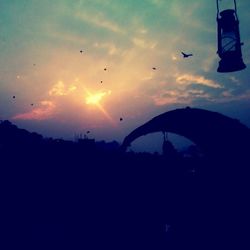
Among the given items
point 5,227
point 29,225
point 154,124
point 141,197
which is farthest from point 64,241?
point 154,124

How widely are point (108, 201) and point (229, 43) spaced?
4.17m

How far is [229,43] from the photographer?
541 centimetres

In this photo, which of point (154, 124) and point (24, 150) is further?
point (154, 124)

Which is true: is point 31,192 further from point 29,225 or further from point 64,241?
point 64,241

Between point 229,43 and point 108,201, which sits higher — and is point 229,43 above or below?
above

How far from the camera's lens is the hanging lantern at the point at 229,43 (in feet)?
17.4

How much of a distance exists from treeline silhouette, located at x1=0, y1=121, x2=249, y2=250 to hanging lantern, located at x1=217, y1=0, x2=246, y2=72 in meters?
2.13

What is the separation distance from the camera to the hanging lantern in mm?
5305

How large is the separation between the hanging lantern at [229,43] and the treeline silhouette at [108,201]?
213 centimetres

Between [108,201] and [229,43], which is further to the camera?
[108,201]

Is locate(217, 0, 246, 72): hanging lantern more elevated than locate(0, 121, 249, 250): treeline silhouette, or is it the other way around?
locate(217, 0, 246, 72): hanging lantern

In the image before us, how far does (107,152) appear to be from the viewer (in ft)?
22.7

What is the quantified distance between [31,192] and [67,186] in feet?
2.40

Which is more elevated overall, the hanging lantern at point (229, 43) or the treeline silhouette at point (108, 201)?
the hanging lantern at point (229, 43)
